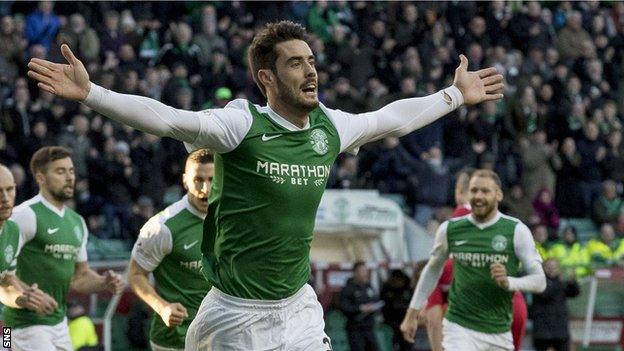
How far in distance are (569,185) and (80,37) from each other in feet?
27.8

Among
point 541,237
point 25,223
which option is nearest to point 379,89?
point 541,237

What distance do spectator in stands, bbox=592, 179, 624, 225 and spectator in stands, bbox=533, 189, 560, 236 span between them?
0.95 meters

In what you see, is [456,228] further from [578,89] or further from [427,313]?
[578,89]

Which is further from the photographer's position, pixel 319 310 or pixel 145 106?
pixel 319 310

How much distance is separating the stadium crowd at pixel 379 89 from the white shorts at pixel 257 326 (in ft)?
35.0

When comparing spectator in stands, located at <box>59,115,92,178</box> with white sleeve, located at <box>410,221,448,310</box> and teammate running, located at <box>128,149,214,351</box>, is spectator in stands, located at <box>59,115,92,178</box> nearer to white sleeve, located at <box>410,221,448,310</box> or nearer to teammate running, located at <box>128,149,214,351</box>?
white sleeve, located at <box>410,221,448,310</box>

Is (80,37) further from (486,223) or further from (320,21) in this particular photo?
(486,223)

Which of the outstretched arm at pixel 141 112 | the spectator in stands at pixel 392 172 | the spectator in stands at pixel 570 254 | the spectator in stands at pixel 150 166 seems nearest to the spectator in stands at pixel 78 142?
the spectator in stands at pixel 150 166

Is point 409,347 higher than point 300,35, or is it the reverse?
point 300,35

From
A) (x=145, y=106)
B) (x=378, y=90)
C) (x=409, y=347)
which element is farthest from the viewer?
(x=378, y=90)

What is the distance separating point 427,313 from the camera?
14.1 metres

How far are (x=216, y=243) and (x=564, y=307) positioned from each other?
435 inches

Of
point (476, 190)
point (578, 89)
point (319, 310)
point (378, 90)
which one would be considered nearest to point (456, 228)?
point (476, 190)

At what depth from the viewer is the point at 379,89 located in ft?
74.6
